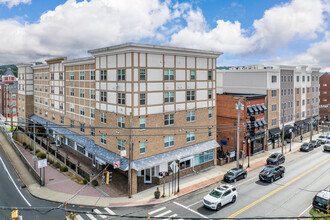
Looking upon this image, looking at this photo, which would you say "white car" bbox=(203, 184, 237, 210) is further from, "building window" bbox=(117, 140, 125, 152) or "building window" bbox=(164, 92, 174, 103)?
"building window" bbox=(164, 92, 174, 103)

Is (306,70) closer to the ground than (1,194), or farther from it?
farther from it

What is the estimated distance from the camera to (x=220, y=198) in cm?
2398

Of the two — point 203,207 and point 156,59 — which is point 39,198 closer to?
point 203,207

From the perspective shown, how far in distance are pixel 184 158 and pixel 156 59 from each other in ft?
46.2

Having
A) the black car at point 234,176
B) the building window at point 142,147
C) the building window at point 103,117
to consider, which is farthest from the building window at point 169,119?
the black car at point 234,176

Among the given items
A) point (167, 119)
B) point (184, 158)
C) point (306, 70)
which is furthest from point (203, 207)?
point (306, 70)

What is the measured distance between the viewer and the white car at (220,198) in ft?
77.6

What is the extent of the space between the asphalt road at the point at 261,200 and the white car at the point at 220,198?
1.89 feet

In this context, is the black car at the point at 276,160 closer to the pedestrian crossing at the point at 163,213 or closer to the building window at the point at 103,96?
the pedestrian crossing at the point at 163,213

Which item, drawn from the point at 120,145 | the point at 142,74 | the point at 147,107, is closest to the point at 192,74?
the point at 142,74

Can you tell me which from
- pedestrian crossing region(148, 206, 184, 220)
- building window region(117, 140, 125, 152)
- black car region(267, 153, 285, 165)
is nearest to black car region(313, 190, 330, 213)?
pedestrian crossing region(148, 206, 184, 220)

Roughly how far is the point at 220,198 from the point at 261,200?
215 inches

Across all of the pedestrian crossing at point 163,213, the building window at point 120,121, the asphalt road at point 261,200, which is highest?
the building window at point 120,121

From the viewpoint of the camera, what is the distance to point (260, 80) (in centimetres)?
4925
